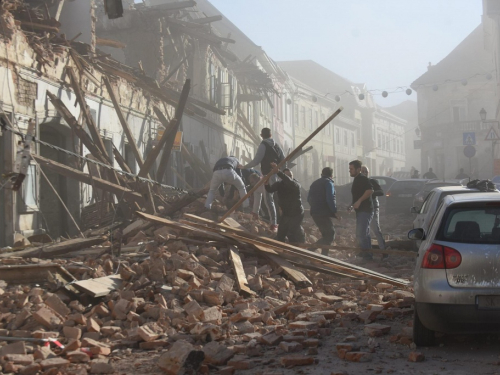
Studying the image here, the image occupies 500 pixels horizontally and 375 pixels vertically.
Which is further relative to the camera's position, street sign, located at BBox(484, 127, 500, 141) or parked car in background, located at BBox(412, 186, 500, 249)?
street sign, located at BBox(484, 127, 500, 141)

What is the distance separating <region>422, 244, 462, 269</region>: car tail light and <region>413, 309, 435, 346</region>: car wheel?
1.56ft

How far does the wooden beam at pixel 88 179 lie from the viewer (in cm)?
1409

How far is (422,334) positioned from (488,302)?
0.68 m

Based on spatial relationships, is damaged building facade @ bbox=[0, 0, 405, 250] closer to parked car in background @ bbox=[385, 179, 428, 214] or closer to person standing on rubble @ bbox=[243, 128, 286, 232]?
person standing on rubble @ bbox=[243, 128, 286, 232]

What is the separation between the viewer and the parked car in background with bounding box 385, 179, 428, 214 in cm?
2825

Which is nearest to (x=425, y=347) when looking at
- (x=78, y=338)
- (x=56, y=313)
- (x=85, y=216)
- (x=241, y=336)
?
(x=241, y=336)

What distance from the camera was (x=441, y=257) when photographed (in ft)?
20.4

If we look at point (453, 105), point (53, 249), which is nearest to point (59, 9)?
point (53, 249)

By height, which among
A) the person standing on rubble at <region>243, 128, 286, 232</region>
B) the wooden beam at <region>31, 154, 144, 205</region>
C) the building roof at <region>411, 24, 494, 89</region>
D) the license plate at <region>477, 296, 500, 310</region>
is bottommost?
the license plate at <region>477, 296, 500, 310</region>

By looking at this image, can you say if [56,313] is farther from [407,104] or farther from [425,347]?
[407,104]

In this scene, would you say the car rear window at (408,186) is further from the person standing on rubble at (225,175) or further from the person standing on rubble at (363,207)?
the person standing on rubble at (363,207)

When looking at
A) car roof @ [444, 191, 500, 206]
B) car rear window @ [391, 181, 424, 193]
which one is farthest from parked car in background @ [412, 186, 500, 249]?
car rear window @ [391, 181, 424, 193]

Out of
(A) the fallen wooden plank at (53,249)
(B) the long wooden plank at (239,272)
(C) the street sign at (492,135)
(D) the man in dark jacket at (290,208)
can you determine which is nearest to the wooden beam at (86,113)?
(A) the fallen wooden plank at (53,249)

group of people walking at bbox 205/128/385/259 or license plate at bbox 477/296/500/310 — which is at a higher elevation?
group of people walking at bbox 205/128/385/259
